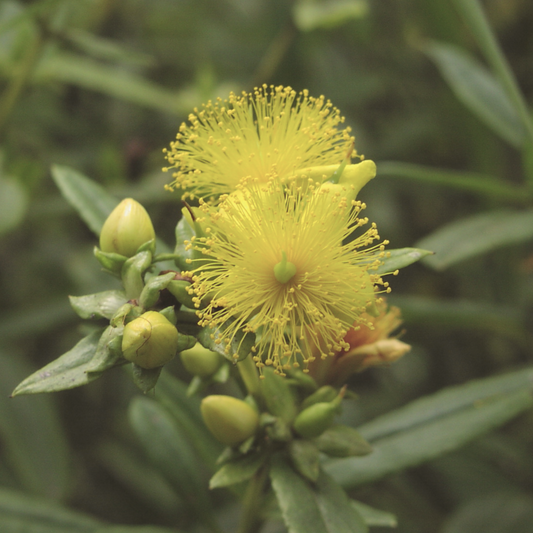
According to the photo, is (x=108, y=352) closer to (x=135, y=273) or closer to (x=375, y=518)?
(x=135, y=273)

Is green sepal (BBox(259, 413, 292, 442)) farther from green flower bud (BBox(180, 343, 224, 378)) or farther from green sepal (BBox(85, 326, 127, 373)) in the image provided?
green sepal (BBox(85, 326, 127, 373))

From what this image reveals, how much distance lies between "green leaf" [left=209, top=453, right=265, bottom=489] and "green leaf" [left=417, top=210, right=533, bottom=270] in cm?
57

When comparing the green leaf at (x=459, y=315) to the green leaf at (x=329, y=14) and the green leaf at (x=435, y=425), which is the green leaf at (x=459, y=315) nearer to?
the green leaf at (x=435, y=425)

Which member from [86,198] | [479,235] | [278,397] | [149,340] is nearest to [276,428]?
[278,397]

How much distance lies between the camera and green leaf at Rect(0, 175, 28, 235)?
139 centimetres

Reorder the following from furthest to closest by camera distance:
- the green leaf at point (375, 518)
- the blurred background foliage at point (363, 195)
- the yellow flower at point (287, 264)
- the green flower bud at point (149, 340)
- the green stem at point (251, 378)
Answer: the blurred background foliage at point (363, 195) < the green leaf at point (375, 518) < the green stem at point (251, 378) < the yellow flower at point (287, 264) < the green flower bud at point (149, 340)

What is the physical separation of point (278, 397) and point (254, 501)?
21 cm

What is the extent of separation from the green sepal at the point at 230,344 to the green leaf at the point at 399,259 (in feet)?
0.69

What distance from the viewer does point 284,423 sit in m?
0.86

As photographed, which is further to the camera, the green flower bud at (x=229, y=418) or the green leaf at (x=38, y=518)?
the green leaf at (x=38, y=518)

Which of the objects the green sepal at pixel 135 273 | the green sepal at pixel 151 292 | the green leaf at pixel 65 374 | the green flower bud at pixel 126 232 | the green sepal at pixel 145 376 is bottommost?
the green sepal at pixel 145 376

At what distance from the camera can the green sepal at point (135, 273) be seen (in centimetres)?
79

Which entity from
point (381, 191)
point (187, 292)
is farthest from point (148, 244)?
point (381, 191)

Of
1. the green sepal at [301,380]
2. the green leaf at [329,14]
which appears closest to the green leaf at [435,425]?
the green sepal at [301,380]
